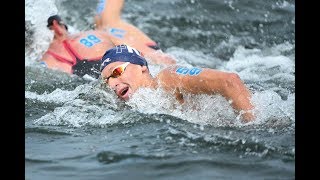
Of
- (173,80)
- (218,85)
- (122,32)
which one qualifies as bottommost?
(218,85)

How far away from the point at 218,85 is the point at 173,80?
512 millimetres

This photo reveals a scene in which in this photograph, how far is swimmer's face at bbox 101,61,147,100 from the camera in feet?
19.7

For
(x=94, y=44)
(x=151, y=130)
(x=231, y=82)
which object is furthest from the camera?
(x=94, y=44)

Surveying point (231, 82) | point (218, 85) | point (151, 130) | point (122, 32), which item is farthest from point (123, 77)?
point (122, 32)

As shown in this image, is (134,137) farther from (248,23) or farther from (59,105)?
(248,23)

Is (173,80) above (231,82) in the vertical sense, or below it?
above

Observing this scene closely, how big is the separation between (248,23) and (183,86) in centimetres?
597

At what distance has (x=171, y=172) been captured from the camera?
4.52 meters

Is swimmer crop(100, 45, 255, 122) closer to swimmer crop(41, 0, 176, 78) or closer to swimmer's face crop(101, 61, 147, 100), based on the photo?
swimmer's face crop(101, 61, 147, 100)

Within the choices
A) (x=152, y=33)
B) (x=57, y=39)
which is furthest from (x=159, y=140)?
(x=152, y=33)

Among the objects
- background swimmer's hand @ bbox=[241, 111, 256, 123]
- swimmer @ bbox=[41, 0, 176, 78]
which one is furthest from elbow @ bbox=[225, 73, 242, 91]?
swimmer @ bbox=[41, 0, 176, 78]

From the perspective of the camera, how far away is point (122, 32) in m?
9.29

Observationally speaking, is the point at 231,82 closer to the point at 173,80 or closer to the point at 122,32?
the point at 173,80

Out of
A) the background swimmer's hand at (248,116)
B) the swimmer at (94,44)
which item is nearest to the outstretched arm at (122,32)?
the swimmer at (94,44)
